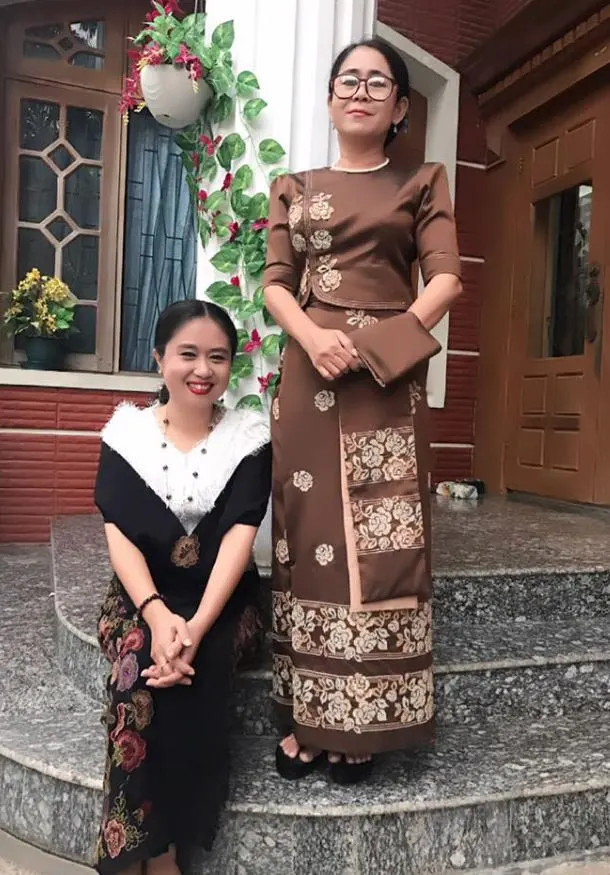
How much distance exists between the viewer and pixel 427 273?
144 cm

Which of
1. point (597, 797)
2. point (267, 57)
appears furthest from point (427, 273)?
point (597, 797)

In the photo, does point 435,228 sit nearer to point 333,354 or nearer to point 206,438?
point 333,354

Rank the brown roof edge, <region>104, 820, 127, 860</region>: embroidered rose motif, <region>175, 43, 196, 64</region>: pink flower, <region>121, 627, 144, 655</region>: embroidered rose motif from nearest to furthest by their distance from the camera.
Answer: <region>104, 820, 127, 860</region>: embroidered rose motif → <region>121, 627, 144, 655</region>: embroidered rose motif → <region>175, 43, 196, 64</region>: pink flower → the brown roof edge

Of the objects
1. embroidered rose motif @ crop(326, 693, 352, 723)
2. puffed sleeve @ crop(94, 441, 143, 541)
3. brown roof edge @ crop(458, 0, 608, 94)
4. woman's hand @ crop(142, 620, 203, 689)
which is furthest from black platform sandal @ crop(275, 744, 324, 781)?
brown roof edge @ crop(458, 0, 608, 94)

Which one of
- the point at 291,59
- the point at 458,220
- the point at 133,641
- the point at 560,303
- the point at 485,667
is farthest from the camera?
the point at 458,220

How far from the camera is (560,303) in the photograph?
3680 mm

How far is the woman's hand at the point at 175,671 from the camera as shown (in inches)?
49.6

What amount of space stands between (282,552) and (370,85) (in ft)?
2.87

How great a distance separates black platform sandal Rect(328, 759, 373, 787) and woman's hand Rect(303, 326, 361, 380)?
28.3 inches

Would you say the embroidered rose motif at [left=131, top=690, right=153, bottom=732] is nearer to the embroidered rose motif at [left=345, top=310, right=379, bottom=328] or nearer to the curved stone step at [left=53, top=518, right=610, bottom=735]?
the curved stone step at [left=53, top=518, right=610, bottom=735]

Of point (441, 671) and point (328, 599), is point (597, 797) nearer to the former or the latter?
point (441, 671)

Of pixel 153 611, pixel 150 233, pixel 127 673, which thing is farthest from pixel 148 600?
pixel 150 233

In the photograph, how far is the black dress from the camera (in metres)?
1.24

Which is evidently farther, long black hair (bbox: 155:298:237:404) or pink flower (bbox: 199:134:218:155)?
pink flower (bbox: 199:134:218:155)
